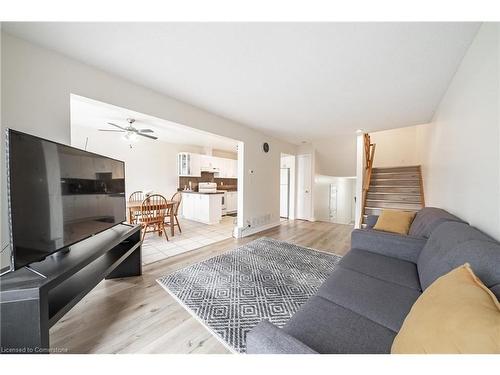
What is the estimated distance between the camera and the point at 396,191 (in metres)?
4.01

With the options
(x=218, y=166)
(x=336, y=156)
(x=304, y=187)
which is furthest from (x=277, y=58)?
(x=218, y=166)

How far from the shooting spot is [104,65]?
1.78m

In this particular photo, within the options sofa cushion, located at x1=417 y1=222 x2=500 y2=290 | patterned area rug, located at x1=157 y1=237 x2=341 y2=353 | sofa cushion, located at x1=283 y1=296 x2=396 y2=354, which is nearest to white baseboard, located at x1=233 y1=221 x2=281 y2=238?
patterned area rug, located at x1=157 y1=237 x2=341 y2=353

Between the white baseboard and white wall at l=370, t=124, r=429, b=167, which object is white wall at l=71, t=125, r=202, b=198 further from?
white wall at l=370, t=124, r=429, b=167

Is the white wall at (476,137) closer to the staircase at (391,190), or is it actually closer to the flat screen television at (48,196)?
the staircase at (391,190)

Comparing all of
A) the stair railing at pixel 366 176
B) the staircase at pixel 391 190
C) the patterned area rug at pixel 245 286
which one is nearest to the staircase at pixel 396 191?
the staircase at pixel 391 190

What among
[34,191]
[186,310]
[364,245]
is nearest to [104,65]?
[34,191]

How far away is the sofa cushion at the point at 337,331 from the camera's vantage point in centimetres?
77

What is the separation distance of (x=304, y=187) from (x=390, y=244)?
12.7 ft

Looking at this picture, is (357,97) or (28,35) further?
(357,97)

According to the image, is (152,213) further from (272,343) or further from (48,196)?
(272,343)

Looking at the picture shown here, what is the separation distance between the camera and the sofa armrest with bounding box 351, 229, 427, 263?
1.62m

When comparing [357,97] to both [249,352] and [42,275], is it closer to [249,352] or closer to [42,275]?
[249,352]
